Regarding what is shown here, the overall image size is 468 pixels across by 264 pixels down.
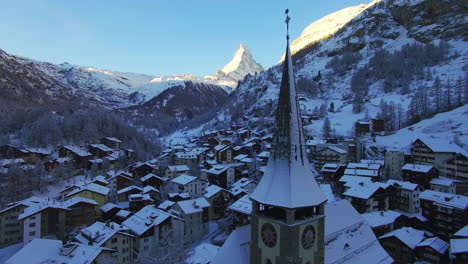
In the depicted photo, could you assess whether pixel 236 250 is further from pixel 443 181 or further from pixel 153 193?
pixel 443 181

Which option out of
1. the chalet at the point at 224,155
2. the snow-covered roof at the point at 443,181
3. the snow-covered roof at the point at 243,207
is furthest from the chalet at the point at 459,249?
the chalet at the point at 224,155

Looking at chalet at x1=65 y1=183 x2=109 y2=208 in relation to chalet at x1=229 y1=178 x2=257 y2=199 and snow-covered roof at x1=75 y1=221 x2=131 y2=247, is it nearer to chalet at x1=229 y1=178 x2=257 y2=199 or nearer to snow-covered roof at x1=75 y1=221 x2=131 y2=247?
snow-covered roof at x1=75 y1=221 x2=131 y2=247

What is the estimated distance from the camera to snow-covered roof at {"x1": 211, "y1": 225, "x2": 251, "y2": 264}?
13.4 meters

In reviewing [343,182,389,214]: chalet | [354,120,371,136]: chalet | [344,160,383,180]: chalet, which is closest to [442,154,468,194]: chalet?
[344,160,383,180]: chalet

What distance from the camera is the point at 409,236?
31234mm

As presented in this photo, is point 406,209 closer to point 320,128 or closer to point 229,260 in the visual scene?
point 229,260

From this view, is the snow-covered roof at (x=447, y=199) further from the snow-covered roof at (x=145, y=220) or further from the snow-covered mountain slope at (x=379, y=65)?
the snow-covered mountain slope at (x=379, y=65)

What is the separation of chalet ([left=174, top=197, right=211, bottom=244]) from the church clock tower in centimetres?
2766

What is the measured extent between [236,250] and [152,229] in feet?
77.8

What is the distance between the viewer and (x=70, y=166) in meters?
66.4

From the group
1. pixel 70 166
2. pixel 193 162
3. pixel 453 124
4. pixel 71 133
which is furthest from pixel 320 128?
pixel 71 133

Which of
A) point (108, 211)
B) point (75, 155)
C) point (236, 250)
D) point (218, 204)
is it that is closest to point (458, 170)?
point (218, 204)

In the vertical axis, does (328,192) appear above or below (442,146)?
below

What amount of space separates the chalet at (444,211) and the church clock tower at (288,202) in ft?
97.5
